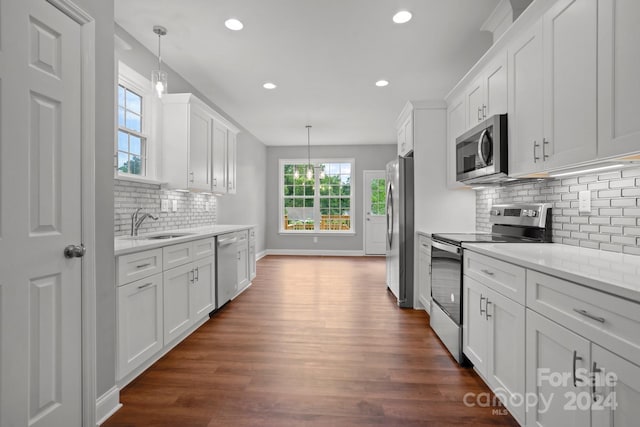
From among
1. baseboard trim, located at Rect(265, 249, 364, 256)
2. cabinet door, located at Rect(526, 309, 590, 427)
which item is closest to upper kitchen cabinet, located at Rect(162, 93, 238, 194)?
cabinet door, located at Rect(526, 309, 590, 427)

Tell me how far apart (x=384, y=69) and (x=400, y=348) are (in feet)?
9.57

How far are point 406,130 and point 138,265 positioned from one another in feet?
10.5

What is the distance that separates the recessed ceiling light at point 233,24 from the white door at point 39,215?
4.66ft

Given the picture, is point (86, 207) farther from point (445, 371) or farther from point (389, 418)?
point (445, 371)

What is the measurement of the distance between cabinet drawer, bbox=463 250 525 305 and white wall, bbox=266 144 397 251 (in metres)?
5.59

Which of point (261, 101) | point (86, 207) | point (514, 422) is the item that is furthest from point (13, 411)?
point (261, 101)

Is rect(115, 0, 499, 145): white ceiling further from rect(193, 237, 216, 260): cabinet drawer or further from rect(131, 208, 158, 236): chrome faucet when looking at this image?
rect(193, 237, 216, 260): cabinet drawer

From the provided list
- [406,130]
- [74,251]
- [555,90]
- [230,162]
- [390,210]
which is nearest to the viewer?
[74,251]

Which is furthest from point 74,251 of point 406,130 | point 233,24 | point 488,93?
point 406,130

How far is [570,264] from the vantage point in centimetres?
136

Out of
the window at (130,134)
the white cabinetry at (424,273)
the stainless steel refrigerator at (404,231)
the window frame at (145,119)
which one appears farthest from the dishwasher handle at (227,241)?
the white cabinetry at (424,273)

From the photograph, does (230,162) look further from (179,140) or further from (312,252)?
(312,252)

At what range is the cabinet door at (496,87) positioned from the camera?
89.0 inches

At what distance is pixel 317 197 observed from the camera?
311 inches
